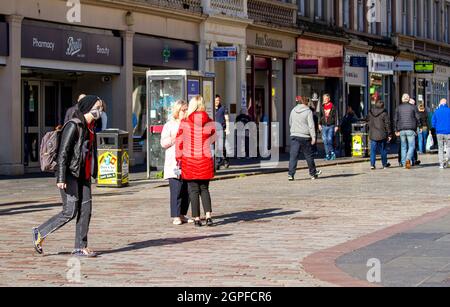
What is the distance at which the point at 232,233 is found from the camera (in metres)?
15.3

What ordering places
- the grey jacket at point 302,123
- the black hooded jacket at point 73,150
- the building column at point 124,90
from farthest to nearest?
the building column at point 124,90, the grey jacket at point 302,123, the black hooded jacket at point 73,150

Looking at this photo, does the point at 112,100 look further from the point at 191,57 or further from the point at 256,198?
the point at 256,198

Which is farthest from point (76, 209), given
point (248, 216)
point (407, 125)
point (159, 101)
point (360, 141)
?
point (360, 141)

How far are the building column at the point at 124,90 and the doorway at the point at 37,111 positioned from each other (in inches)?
63.6

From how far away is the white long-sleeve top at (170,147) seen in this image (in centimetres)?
1656

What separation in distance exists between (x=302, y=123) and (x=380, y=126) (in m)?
4.85

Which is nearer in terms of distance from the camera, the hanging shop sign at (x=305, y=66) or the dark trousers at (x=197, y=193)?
the dark trousers at (x=197, y=193)

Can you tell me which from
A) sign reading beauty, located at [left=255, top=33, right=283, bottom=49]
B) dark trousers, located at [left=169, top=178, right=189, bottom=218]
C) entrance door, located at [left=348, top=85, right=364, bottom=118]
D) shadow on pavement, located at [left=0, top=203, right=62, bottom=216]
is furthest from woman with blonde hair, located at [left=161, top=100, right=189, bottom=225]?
entrance door, located at [left=348, top=85, right=364, bottom=118]

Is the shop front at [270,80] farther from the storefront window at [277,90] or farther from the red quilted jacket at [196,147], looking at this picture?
the red quilted jacket at [196,147]

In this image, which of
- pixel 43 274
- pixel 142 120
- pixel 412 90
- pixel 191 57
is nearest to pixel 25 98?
pixel 142 120

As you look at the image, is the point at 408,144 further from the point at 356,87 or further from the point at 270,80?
the point at 356,87

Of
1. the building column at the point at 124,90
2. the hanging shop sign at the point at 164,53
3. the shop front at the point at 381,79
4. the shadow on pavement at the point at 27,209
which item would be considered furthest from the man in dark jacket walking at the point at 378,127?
the shop front at the point at 381,79


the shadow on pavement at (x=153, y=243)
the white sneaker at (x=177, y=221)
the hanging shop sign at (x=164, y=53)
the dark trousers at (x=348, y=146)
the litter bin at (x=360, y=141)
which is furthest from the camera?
the dark trousers at (x=348, y=146)

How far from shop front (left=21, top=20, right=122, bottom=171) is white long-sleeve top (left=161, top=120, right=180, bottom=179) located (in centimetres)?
1153
